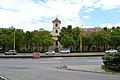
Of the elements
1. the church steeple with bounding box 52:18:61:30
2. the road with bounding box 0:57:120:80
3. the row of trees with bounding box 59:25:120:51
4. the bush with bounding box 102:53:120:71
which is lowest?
the road with bounding box 0:57:120:80

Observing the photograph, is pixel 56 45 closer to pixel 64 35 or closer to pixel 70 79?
pixel 64 35

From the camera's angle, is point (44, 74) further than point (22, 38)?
No

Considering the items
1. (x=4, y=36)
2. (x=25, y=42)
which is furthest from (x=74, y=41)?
(x=4, y=36)

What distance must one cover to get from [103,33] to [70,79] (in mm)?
76064

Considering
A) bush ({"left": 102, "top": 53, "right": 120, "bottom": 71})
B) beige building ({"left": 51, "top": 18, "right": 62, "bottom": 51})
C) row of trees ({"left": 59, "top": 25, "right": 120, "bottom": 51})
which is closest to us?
bush ({"left": 102, "top": 53, "right": 120, "bottom": 71})

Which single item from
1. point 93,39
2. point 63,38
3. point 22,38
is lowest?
point 93,39

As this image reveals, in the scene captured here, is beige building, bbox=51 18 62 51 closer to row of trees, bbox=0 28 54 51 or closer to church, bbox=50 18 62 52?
church, bbox=50 18 62 52

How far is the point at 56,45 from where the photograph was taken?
11012 cm

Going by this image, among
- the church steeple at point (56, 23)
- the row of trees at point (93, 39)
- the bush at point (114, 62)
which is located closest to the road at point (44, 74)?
the bush at point (114, 62)

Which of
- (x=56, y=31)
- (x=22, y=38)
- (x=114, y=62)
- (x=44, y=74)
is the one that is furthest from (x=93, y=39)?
(x=44, y=74)

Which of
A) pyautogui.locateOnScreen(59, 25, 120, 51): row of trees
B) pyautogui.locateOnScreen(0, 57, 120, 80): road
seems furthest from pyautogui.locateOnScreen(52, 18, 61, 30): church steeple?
pyautogui.locateOnScreen(0, 57, 120, 80): road

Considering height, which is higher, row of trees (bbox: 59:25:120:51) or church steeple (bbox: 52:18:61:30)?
church steeple (bbox: 52:18:61:30)

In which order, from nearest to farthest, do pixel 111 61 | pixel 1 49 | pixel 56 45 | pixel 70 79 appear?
pixel 70 79, pixel 111 61, pixel 1 49, pixel 56 45

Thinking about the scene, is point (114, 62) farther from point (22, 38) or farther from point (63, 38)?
point (63, 38)
